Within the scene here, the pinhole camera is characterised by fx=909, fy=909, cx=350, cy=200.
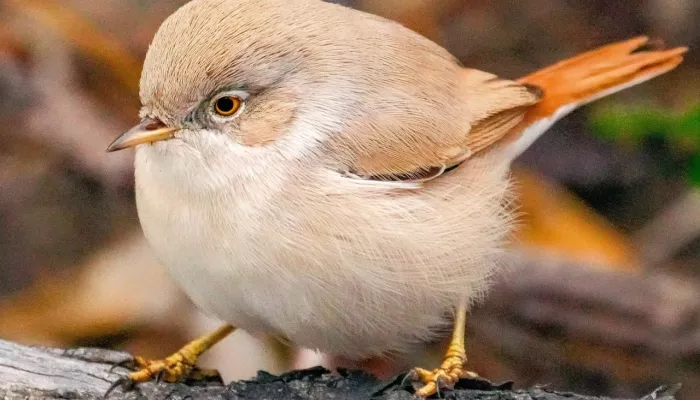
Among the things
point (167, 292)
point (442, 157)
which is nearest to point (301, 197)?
point (442, 157)

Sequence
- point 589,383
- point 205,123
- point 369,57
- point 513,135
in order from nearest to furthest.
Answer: point 205,123 < point 369,57 < point 513,135 < point 589,383

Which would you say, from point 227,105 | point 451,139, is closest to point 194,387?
point 227,105

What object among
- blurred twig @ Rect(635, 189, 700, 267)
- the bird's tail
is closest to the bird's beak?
the bird's tail

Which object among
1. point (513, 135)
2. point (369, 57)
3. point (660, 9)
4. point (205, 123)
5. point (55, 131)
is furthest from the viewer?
point (660, 9)

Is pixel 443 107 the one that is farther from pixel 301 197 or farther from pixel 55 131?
pixel 55 131

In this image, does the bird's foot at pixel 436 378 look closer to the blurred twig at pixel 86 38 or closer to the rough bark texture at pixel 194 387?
the rough bark texture at pixel 194 387

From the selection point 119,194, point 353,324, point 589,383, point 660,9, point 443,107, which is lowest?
point 353,324
